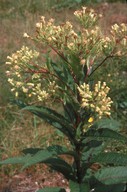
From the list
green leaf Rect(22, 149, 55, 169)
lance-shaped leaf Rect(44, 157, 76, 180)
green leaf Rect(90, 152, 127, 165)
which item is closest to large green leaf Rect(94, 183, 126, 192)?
lance-shaped leaf Rect(44, 157, 76, 180)

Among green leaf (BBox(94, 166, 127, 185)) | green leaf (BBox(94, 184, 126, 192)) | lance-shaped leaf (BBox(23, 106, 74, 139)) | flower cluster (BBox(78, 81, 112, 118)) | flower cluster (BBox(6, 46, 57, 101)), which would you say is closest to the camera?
flower cluster (BBox(78, 81, 112, 118))

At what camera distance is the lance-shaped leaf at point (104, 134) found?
1946 millimetres

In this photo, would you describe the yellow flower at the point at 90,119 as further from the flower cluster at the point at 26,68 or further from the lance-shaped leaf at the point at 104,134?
the flower cluster at the point at 26,68

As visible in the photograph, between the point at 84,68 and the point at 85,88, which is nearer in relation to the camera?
the point at 85,88

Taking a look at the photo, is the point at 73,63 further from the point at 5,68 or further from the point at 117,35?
the point at 5,68

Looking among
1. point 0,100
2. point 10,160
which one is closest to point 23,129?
point 0,100

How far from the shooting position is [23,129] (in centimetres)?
369

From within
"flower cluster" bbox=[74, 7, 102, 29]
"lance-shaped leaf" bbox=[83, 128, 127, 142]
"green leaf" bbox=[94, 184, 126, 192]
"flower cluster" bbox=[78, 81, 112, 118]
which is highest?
"flower cluster" bbox=[74, 7, 102, 29]

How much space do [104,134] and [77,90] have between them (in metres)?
0.22

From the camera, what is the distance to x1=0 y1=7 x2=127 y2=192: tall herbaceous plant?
1.82 metres

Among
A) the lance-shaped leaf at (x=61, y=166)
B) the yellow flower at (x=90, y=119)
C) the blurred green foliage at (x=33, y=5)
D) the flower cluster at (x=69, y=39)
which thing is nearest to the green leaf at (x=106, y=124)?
the yellow flower at (x=90, y=119)

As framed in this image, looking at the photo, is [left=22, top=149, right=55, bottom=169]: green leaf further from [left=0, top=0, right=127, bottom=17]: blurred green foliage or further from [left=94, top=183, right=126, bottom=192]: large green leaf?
[left=0, top=0, right=127, bottom=17]: blurred green foliage

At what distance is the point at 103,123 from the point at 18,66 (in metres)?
0.52

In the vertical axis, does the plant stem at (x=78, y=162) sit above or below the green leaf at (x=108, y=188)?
above
